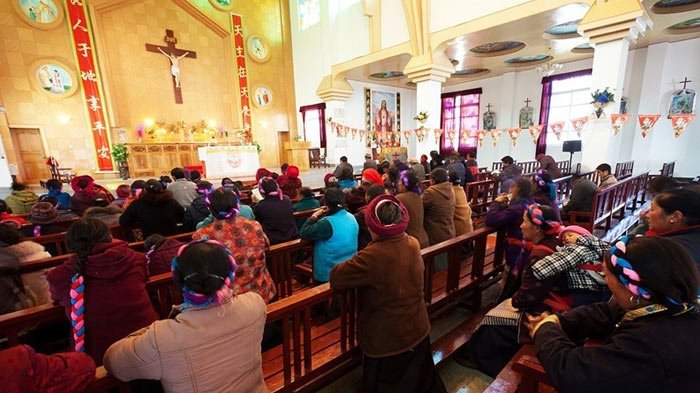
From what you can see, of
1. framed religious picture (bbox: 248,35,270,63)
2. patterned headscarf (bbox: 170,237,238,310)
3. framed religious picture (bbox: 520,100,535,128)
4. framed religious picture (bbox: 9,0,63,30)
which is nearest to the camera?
patterned headscarf (bbox: 170,237,238,310)

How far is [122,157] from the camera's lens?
9.38 metres

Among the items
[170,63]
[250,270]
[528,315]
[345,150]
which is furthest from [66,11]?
[528,315]

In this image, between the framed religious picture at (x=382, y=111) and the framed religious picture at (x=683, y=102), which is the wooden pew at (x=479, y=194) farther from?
the framed religious picture at (x=382, y=111)

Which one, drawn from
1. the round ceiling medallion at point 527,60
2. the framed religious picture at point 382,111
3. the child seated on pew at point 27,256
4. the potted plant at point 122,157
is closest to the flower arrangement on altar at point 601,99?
the round ceiling medallion at point 527,60

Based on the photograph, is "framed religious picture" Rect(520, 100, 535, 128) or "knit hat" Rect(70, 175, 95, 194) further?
"framed religious picture" Rect(520, 100, 535, 128)

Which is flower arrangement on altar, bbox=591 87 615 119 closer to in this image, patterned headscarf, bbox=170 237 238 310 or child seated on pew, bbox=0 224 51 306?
patterned headscarf, bbox=170 237 238 310

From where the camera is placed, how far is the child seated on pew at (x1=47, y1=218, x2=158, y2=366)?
134cm

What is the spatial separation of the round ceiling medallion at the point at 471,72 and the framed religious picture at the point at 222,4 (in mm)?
9275

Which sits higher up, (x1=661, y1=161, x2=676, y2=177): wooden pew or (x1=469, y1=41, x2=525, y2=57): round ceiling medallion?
(x1=469, y1=41, x2=525, y2=57): round ceiling medallion

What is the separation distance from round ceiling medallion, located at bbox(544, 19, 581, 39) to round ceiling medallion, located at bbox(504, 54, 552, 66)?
2.01 meters

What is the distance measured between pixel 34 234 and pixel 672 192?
513cm

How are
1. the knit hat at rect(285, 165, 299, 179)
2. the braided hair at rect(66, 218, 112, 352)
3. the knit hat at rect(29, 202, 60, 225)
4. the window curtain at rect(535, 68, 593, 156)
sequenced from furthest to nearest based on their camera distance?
the window curtain at rect(535, 68, 593, 156)
the knit hat at rect(285, 165, 299, 179)
the knit hat at rect(29, 202, 60, 225)
the braided hair at rect(66, 218, 112, 352)

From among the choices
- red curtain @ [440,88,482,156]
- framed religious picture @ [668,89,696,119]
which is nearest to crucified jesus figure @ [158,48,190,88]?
red curtain @ [440,88,482,156]

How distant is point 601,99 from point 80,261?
24.9 ft
